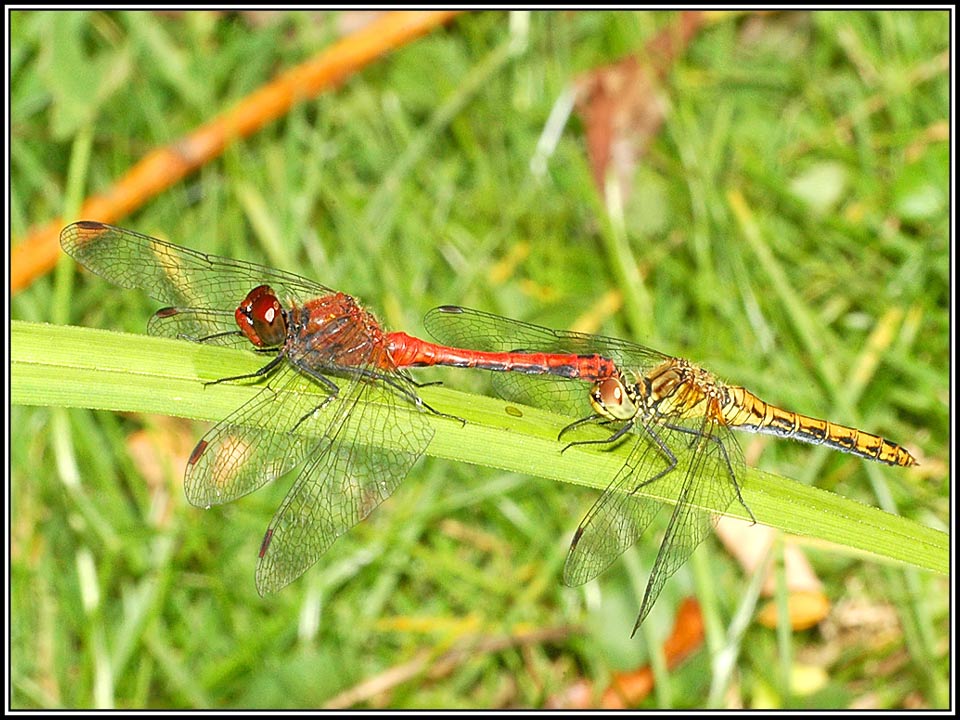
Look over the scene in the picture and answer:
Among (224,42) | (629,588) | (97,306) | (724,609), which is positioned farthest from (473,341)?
(224,42)

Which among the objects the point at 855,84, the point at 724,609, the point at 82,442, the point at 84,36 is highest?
the point at 84,36

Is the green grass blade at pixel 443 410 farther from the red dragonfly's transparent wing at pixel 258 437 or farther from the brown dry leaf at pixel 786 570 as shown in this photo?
the brown dry leaf at pixel 786 570

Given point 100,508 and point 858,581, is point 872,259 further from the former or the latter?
point 100,508

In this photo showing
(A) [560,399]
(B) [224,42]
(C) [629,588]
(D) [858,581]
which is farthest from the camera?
(B) [224,42]

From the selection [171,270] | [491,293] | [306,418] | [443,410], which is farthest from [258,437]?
[491,293]

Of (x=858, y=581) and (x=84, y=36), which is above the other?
(x=84, y=36)

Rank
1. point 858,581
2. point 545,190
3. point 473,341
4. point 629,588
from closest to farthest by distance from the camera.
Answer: point 473,341
point 629,588
point 858,581
point 545,190

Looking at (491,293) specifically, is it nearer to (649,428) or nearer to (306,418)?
(649,428)

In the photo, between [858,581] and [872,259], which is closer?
[858,581]
